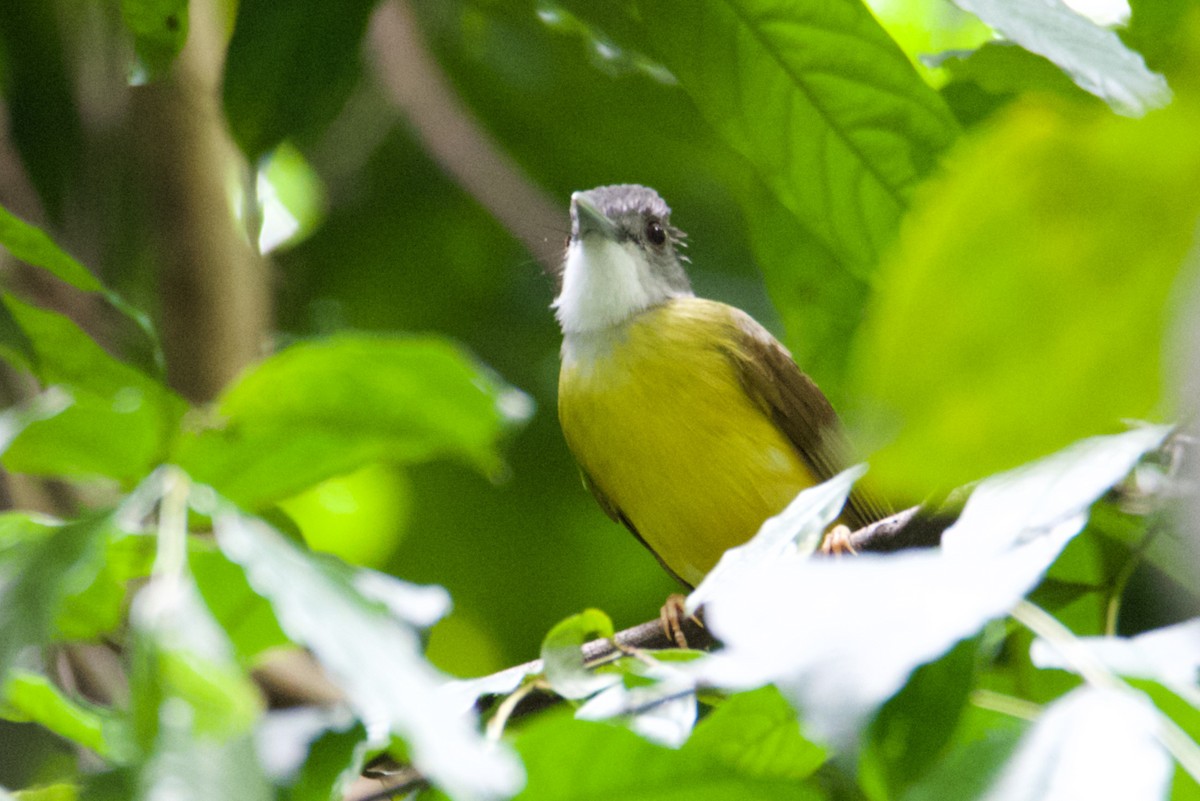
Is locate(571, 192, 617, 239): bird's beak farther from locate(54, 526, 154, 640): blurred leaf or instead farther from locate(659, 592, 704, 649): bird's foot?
locate(54, 526, 154, 640): blurred leaf

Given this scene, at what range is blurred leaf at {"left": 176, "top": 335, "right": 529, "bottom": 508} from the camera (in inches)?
36.6

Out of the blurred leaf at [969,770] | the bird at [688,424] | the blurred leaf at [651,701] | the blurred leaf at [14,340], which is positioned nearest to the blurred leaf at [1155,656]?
the blurred leaf at [969,770]

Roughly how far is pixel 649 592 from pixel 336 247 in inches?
44.9

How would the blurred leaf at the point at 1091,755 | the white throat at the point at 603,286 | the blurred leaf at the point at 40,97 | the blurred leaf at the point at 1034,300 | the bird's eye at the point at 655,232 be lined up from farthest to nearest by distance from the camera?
the bird's eye at the point at 655,232 < the white throat at the point at 603,286 < the blurred leaf at the point at 40,97 < the blurred leaf at the point at 1091,755 < the blurred leaf at the point at 1034,300

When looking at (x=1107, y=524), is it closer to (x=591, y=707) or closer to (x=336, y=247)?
(x=591, y=707)

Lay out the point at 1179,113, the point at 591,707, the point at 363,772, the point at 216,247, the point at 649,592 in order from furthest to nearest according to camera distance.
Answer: the point at 649,592
the point at 216,247
the point at 363,772
the point at 591,707
the point at 1179,113

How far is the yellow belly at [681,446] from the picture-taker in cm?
279

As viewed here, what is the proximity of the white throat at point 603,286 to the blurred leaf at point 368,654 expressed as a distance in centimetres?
219

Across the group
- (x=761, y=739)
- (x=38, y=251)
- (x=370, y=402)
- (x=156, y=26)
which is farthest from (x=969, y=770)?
(x=156, y=26)

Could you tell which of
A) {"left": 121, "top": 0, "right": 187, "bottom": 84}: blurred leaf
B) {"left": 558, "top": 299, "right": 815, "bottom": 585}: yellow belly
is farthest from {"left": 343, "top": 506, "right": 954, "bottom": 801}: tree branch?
{"left": 558, "top": 299, "right": 815, "bottom": 585}: yellow belly

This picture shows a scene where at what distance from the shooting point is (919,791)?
0.87m

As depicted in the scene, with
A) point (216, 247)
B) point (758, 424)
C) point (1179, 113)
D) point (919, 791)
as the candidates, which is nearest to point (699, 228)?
point (758, 424)

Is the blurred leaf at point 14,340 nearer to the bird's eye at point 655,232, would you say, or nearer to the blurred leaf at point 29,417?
the blurred leaf at point 29,417

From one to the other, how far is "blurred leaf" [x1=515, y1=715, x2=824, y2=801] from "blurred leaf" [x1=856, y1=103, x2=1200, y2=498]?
0.53m
